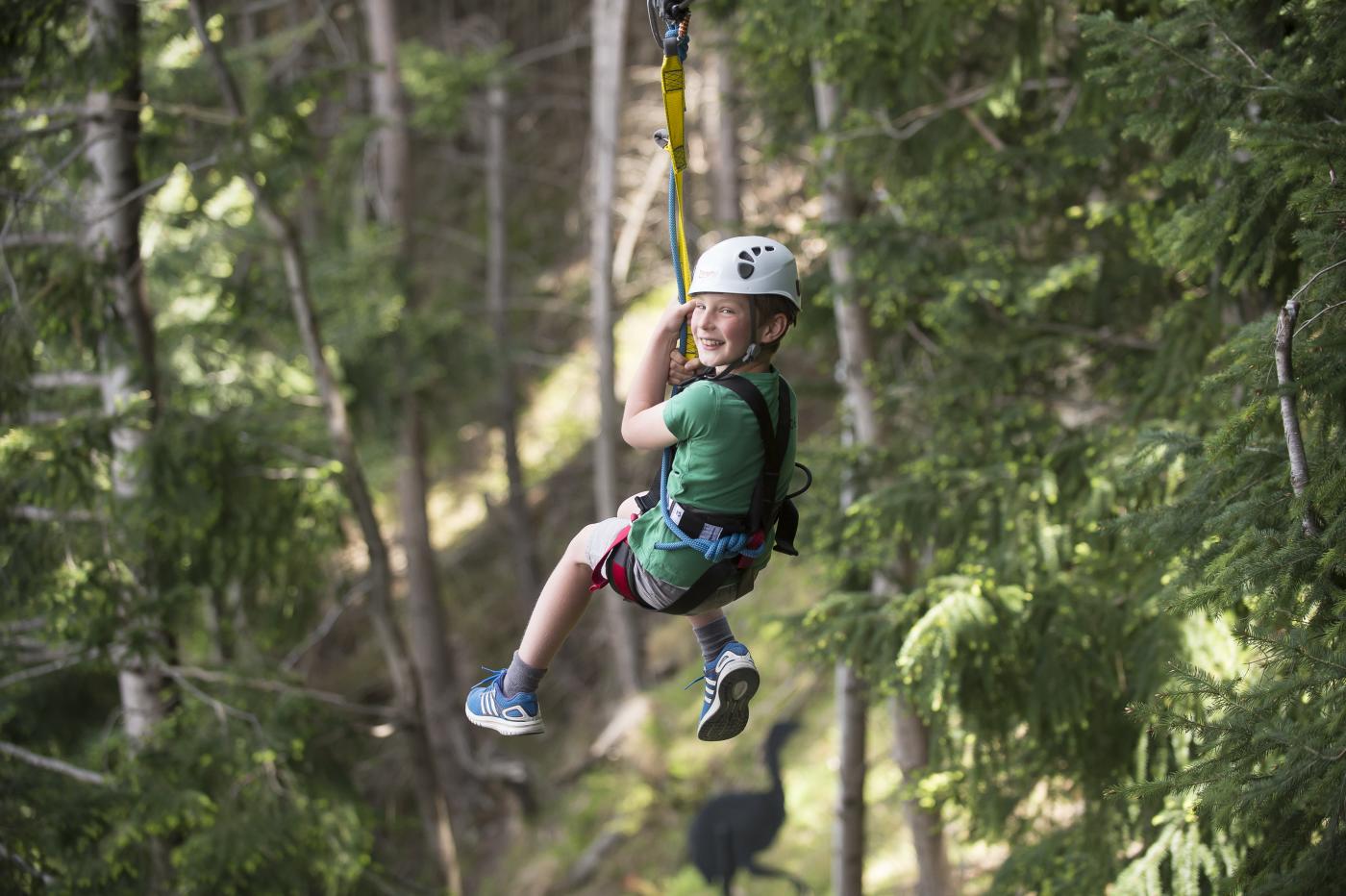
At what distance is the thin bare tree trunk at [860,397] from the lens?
326 inches

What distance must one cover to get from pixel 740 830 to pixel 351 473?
4.89 metres

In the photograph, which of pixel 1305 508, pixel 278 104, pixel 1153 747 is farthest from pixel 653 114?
pixel 1305 508

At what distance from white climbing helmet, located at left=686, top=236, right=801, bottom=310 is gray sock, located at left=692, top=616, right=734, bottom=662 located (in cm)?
135

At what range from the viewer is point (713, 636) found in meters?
4.54

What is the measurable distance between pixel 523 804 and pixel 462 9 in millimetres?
16170

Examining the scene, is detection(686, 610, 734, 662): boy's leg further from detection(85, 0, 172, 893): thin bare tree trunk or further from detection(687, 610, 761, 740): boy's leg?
detection(85, 0, 172, 893): thin bare tree trunk

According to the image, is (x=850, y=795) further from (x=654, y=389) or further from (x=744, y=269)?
(x=744, y=269)

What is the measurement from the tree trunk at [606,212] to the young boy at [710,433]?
9980 millimetres

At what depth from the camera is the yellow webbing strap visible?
3.96 metres

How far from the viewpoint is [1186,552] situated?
15.7ft

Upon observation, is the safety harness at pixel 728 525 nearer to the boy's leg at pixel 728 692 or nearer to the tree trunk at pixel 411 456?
the boy's leg at pixel 728 692

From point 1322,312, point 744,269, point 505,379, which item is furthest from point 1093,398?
point 505,379

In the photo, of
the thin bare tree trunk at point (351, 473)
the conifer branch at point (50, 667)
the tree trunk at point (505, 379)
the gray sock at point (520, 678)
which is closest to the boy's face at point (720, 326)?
the gray sock at point (520, 678)

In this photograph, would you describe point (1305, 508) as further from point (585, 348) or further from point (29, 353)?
point (585, 348)
